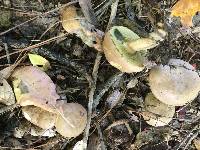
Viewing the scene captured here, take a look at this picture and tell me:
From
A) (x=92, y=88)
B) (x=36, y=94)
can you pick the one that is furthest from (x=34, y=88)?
(x=92, y=88)

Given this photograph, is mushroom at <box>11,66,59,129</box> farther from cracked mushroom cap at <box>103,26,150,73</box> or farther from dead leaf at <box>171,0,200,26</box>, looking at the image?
dead leaf at <box>171,0,200,26</box>

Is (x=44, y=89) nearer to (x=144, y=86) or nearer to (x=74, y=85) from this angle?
(x=74, y=85)

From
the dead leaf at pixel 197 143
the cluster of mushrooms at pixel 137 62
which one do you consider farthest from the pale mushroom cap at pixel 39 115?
the dead leaf at pixel 197 143

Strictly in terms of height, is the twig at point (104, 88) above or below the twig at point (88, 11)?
below

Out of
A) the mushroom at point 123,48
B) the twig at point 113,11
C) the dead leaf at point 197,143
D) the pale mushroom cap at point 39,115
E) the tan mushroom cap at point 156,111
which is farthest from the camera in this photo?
the dead leaf at point 197,143

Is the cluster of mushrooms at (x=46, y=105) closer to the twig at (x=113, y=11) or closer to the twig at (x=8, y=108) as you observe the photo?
the twig at (x=8, y=108)

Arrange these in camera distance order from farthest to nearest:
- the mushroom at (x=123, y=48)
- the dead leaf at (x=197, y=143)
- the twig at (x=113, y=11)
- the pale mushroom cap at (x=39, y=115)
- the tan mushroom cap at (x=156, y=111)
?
the dead leaf at (x=197, y=143) < the tan mushroom cap at (x=156, y=111) < the twig at (x=113, y=11) < the pale mushroom cap at (x=39, y=115) < the mushroom at (x=123, y=48)

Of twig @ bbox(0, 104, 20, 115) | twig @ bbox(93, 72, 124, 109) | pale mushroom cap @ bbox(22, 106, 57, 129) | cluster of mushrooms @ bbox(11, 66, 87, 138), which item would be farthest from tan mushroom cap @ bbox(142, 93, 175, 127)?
twig @ bbox(0, 104, 20, 115)

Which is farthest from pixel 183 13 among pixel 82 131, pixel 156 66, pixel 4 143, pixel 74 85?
pixel 4 143
